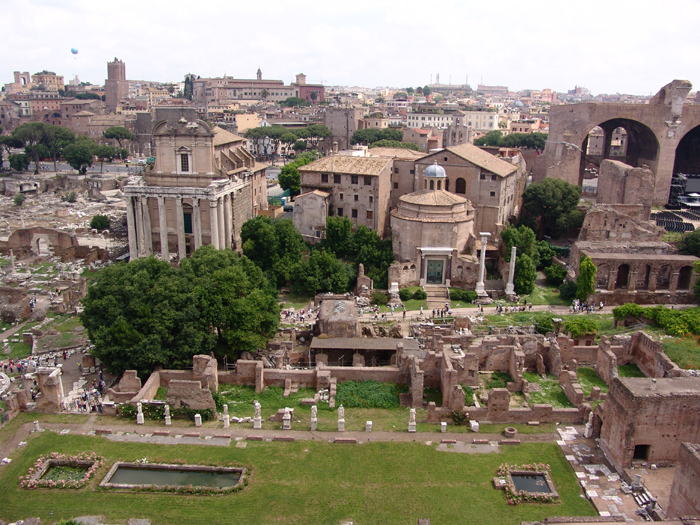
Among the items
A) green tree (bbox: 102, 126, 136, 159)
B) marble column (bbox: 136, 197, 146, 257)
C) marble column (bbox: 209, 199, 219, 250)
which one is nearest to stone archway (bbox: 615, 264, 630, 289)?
marble column (bbox: 209, 199, 219, 250)

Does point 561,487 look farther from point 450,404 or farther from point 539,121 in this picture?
point 539,121

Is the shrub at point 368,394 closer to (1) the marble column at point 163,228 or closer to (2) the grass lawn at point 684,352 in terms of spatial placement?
(2) the grass lawn at point 684,352

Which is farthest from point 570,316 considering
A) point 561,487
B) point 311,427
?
point 311,427

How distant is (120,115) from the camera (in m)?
146

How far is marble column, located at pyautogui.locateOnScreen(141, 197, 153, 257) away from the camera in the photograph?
5434cm

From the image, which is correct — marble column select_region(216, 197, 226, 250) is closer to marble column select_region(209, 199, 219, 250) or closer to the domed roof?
marble column select_region(209, 199, 219, 250)

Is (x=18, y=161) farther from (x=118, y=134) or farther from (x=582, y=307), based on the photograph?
(x=582, y=307)

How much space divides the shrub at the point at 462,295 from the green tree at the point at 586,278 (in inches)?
304

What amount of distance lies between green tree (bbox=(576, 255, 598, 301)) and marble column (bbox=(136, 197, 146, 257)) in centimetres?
3742

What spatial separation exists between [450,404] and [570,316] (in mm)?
15835

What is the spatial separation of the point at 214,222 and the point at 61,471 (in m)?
29.1

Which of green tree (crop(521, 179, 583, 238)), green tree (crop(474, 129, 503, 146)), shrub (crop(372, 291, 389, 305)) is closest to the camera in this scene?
shrub (crop(372, 291, 389, 305))

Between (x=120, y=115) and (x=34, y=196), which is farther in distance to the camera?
(x=120, y=115)

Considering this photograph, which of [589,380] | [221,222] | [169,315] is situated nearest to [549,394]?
[589,380]
